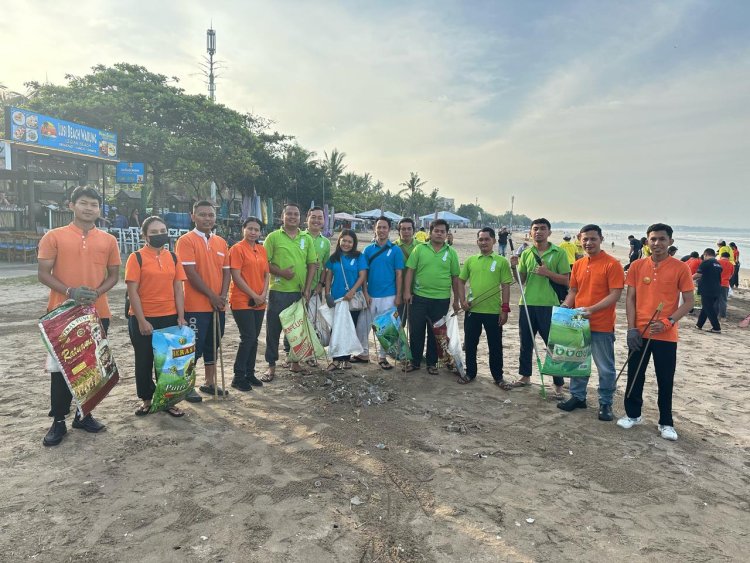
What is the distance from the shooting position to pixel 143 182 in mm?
19562

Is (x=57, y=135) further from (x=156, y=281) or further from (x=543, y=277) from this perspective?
(x=543, y=277)

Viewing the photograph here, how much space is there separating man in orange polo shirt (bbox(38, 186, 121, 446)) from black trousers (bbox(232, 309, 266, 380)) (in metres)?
1.25

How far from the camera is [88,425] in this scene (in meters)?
3.54

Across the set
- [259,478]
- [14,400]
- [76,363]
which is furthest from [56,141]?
[259,478]

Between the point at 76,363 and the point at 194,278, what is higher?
the point at 194,278

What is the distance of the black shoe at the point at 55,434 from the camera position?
129 inches

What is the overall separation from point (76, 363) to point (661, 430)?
484cm

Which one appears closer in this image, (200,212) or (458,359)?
(200,212)

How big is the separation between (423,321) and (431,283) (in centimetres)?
50

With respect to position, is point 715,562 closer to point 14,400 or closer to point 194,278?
point 194,278

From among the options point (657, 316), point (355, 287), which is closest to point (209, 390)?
point (355, 287)

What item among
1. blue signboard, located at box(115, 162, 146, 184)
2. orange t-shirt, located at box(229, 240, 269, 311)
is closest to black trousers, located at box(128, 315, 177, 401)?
orange t-shirt, located at box(229, 240, 269, 311)

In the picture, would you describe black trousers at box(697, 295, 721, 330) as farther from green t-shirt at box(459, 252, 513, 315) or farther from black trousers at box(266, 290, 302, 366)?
black trousers at box(266, 290, 302, 366)

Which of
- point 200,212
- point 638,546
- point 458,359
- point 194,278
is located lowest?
point 638,546
